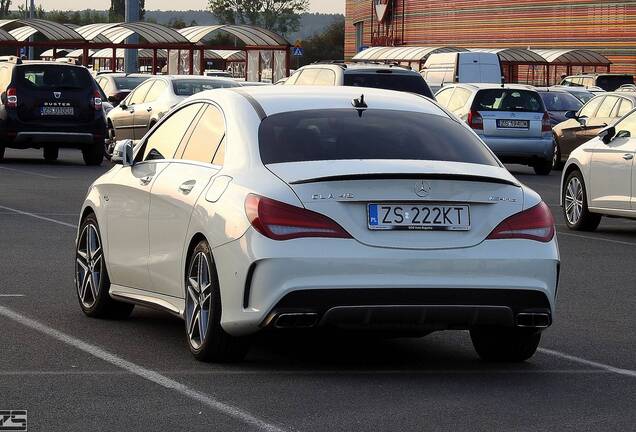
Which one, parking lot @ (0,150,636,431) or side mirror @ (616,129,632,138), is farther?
side mirror @ (616,129,632,138)

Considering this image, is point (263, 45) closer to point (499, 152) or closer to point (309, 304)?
point (499, 152)

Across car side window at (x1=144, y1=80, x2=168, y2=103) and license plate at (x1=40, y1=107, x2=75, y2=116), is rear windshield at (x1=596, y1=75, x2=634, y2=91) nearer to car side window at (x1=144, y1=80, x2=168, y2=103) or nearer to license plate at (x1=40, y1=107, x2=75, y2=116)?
car side window at (x1=144, y1=80, x2=168, y2=103)

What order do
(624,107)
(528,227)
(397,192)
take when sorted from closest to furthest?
(397,192) → (528,227) → (624,107)

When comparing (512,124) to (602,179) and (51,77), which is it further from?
(602,179)

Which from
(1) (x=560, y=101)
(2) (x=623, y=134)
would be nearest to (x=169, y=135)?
(2) (x=623, y=134)

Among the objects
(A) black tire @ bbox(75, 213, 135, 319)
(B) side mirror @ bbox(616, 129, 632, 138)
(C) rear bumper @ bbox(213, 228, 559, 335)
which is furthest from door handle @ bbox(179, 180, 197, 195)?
(B) side mirror @ bbox(616, 129, 632, 138)

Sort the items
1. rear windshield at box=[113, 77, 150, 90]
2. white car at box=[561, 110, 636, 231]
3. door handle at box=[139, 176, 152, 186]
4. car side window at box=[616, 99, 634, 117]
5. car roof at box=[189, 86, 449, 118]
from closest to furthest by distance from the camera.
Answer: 1. car roof at box=[189, 86, 449, 118]
2. door handle at box=[139, 176, 152, 186]
3. white car at box=[561, 110, 636, 231]
4. car side window at box=[616, 99, 634, 117]
5. rear windshield at box=[113, 77, 150, 90]

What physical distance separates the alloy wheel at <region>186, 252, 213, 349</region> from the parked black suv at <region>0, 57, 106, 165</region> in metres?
19.8

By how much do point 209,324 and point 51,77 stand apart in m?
20.8

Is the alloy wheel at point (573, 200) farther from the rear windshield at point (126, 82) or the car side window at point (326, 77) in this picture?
the rear windshield at point (126, 82)

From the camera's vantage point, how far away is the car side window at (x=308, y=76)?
2617 cm

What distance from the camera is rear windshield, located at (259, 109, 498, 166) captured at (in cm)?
819

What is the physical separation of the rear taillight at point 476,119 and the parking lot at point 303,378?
722 inches

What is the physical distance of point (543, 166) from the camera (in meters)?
30.5
